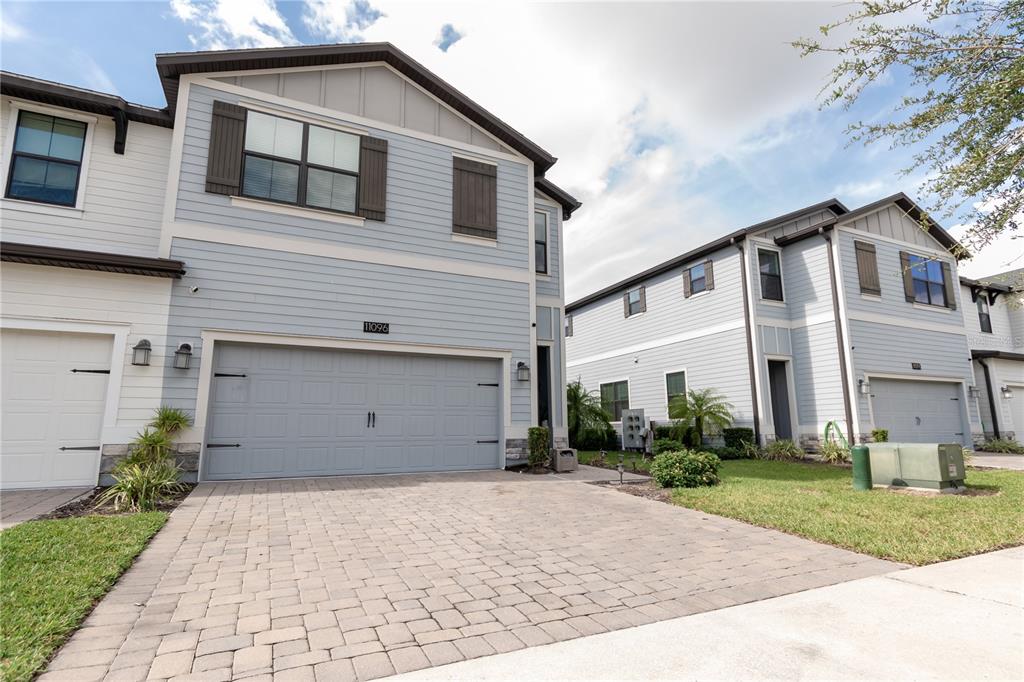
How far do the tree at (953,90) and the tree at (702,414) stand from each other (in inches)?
367

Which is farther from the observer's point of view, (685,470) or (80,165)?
(80,165)

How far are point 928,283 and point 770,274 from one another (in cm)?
579

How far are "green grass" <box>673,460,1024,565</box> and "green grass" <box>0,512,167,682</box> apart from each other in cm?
599

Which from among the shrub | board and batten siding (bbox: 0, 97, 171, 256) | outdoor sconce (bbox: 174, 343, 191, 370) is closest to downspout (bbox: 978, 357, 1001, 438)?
outdoor sconce (bbox: 174, 343, 191, 370)

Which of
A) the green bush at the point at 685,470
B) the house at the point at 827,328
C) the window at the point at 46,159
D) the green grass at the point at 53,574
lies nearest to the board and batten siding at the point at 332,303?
the window at the point at 46,159

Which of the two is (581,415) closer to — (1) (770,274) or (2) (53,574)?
(1) (770,274)

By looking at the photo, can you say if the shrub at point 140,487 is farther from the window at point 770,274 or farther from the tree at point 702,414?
the window at point 770,274

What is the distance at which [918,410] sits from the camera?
14.8m

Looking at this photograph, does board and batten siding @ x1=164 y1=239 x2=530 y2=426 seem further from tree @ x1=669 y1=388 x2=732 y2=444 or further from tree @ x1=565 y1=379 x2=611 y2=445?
tree @ x1=669 y1=388 x2=732 y2=444

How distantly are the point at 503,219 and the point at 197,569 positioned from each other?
8.50 metres

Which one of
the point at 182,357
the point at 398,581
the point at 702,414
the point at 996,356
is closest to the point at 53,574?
the point at 398,581

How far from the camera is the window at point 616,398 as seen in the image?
1898 centimetres

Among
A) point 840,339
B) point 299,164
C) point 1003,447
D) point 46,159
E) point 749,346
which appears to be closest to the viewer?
point 46,159

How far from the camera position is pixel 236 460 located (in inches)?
317
